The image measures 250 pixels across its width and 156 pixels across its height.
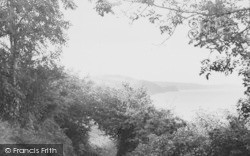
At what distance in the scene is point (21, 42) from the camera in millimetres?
14398

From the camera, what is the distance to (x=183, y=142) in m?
16.6

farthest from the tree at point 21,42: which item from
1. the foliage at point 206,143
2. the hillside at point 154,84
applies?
the hillside at point 154,84

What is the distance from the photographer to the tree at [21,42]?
13.8 meters

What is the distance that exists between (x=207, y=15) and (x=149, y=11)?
8.63ft

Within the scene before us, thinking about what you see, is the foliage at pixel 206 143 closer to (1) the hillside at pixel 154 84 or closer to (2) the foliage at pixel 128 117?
(2) the foliage at pixel 128 117

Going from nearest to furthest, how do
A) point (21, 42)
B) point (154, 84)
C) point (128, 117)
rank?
point (21, 42)
point (128, 117)
point (154, 84)

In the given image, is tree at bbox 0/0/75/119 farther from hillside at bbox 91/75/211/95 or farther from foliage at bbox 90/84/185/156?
hillside at bbox 91/75/211/95

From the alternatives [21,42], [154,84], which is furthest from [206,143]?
[154,84]

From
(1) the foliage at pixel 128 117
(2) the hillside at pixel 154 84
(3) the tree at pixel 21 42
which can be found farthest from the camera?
(2) the hillside at pixel 154 84

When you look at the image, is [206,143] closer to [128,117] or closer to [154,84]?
[128,117]

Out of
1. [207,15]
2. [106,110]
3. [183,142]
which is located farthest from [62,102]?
[207,15]

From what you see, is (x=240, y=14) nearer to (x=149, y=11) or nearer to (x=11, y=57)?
(x=149, y=11)

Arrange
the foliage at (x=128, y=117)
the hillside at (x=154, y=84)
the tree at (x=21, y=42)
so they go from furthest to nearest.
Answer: the hillside at (x=154, y=84), the foliage at (x=128, y=117), the tree at (x=21, y=42)

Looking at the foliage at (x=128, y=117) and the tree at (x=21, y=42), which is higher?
the tree at (x=21, y=42)
